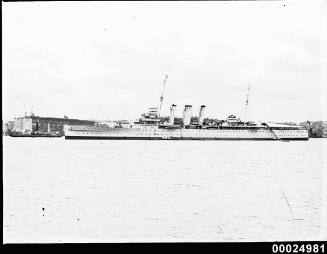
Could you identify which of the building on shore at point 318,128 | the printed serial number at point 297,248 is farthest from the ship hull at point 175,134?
the printed serial number at point 297,248

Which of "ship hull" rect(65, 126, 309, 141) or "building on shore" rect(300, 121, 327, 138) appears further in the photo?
"ship hull" rect(65, 126, 309, 141)

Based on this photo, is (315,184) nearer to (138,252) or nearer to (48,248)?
(138,252)

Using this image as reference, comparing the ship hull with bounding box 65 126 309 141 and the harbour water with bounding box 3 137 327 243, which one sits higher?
the ship hull with bounding box 65 126 309 141

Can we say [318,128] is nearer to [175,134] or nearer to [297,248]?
[297,248]

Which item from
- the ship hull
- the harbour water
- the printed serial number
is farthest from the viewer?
the ship hull

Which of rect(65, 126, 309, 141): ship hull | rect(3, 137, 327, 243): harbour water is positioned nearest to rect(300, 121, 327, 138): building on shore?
rect(3, 137, 327, 243): harbour water

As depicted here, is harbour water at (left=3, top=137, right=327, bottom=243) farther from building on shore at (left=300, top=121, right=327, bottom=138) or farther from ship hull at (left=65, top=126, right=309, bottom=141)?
ship hull at (left=65, top=126, right=309, bottom=141)

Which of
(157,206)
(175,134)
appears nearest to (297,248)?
(157,206)

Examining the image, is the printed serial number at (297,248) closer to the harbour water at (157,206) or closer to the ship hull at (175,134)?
the harbour water at (157,206)
